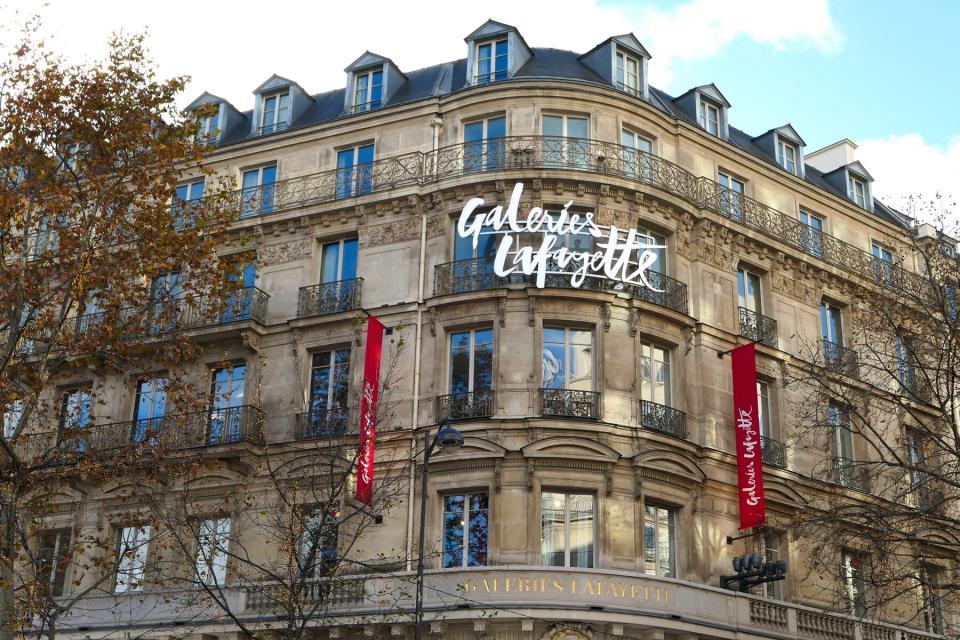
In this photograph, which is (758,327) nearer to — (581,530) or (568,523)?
(581,530)

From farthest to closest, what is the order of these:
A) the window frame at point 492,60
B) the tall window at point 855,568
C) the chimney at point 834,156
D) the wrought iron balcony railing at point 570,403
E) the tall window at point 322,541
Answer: the chimney at point 834,156 → the window frame at point 492,60 → the tall window at point 855,568 → the wrought iron balcony railing at point 570,403 → the tall window at point 322,541

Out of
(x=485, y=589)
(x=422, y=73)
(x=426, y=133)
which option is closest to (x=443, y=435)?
(x=485, y=589)

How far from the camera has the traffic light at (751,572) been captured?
82.4ft

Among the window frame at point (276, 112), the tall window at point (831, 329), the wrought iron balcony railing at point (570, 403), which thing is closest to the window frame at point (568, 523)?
the wrought iron balcony railing at point (570, 403)

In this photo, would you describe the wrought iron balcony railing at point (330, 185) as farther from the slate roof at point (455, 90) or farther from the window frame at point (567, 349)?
the window frame at point (567, 349)

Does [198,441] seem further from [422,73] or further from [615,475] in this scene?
[422,73]

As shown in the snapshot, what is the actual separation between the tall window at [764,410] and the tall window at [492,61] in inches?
402

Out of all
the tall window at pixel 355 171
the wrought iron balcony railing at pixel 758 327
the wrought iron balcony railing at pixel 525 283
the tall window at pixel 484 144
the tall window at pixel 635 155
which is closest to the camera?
the wrought iron balcony railing at pixel 525 283

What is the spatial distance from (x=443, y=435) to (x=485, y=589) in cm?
463

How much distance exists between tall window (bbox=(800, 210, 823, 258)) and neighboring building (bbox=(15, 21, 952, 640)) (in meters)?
0.06

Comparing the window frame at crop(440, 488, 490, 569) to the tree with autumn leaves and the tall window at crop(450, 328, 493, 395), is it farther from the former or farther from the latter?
the tree with autumn leaves

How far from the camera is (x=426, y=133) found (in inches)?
1174

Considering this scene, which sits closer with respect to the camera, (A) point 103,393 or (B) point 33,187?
(B) point 33,187

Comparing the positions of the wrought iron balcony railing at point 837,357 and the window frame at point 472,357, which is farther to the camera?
the wrought iron balcony railing at point 837,357
